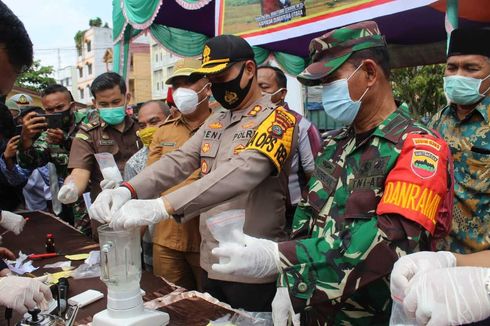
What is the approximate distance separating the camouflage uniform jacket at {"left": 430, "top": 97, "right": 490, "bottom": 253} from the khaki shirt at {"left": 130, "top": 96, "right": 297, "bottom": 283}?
0.91 m

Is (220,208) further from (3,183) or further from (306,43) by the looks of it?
(306,43)

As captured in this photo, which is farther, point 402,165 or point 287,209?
point 287,209

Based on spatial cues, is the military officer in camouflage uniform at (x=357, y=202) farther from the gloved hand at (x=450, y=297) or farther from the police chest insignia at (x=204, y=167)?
the police chest insignia at (x=204, y=167)

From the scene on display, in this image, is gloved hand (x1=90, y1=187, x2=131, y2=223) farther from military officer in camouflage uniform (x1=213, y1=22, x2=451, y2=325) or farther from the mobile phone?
the mobile phone

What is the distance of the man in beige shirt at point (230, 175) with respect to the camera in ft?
5.20

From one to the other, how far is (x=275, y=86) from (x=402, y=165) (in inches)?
92.4

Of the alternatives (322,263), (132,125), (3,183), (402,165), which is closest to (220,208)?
(322,263)

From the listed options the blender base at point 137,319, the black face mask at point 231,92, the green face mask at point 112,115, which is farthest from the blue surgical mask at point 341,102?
the green face mask at point 112,115

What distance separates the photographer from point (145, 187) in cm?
182

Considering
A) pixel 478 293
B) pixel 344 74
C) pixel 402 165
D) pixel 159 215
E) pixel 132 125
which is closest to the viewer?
pixel 478 293

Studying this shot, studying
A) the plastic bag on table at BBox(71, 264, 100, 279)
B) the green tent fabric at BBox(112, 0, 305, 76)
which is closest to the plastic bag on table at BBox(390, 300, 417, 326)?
the plastic bag on table at BBox(71, 264, 100, 279)

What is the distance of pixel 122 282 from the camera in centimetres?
142

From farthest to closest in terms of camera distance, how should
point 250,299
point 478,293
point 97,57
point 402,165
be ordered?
point 97,57
point 250,299
point 402,165
point 478,293

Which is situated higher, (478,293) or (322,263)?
(478,293)
